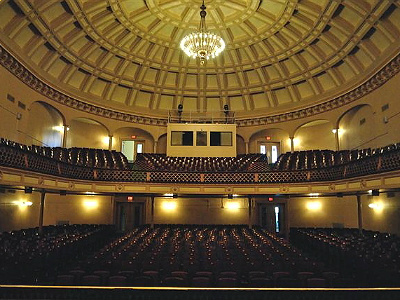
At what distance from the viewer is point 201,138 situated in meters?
20.3

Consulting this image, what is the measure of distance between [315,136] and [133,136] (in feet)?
41.9

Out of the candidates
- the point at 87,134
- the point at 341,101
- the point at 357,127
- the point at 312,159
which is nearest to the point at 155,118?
the point at 87,134

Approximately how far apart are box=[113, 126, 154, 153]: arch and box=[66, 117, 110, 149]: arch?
0.76 meters

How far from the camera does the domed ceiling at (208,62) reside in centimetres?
1370

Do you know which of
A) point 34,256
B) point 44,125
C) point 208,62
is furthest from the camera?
point 208,62

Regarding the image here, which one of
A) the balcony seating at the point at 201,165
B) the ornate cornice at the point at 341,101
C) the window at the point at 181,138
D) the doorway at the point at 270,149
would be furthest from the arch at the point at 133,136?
the doorway at the point at 270,149

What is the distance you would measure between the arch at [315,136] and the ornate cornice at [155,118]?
1.03 metres

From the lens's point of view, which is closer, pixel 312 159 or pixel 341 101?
pixel 312 159

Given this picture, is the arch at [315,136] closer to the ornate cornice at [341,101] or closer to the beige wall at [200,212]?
the ornate cornice at [341,101]

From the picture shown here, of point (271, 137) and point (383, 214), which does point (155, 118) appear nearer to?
point (271, 137)

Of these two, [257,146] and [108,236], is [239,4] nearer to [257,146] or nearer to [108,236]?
[257,146]

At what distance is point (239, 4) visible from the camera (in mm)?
15633

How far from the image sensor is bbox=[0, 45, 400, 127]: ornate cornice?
43.9 ft

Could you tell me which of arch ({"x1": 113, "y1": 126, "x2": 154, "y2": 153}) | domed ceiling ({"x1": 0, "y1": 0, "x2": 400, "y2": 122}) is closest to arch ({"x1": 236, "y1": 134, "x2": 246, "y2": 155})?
domed ceiling ({"x1": 0, "y1": 0, "x2": 400, "y2": 122})
